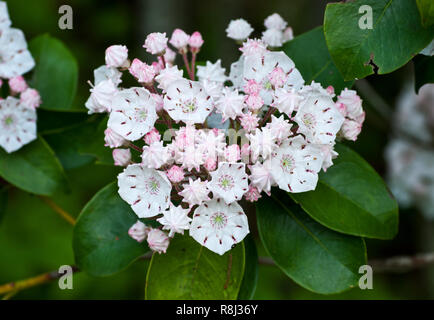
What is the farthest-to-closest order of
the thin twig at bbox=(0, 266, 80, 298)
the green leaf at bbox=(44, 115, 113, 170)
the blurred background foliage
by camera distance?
the blurred background foliage
the green leaf at bbox=(44, 115, 113, 170)
the thin twig at bbox=(0, 266, 80, 298)

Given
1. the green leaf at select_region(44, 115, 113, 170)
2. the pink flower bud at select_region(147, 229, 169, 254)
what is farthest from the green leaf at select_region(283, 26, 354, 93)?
the green leaf at select_region(44, 115, 113, 170)

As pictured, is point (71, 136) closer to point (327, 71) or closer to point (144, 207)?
point (144, 207)

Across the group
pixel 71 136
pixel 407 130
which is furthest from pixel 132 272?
pixel 407 130

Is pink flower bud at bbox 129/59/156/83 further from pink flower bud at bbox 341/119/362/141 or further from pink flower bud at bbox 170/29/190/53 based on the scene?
pink flower bud at bbox 341/119/362/141

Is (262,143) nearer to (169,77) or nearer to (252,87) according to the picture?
(252,87)

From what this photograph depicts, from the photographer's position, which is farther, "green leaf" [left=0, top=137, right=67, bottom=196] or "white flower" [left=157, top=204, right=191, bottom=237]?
"green leaf" [left=0, top=137, right=67, bottom=196]

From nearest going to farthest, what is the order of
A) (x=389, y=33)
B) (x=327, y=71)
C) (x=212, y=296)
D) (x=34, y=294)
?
(x=389, y=33), (x=212, y=296), (x=327, y=71), (x=34, y=294)
